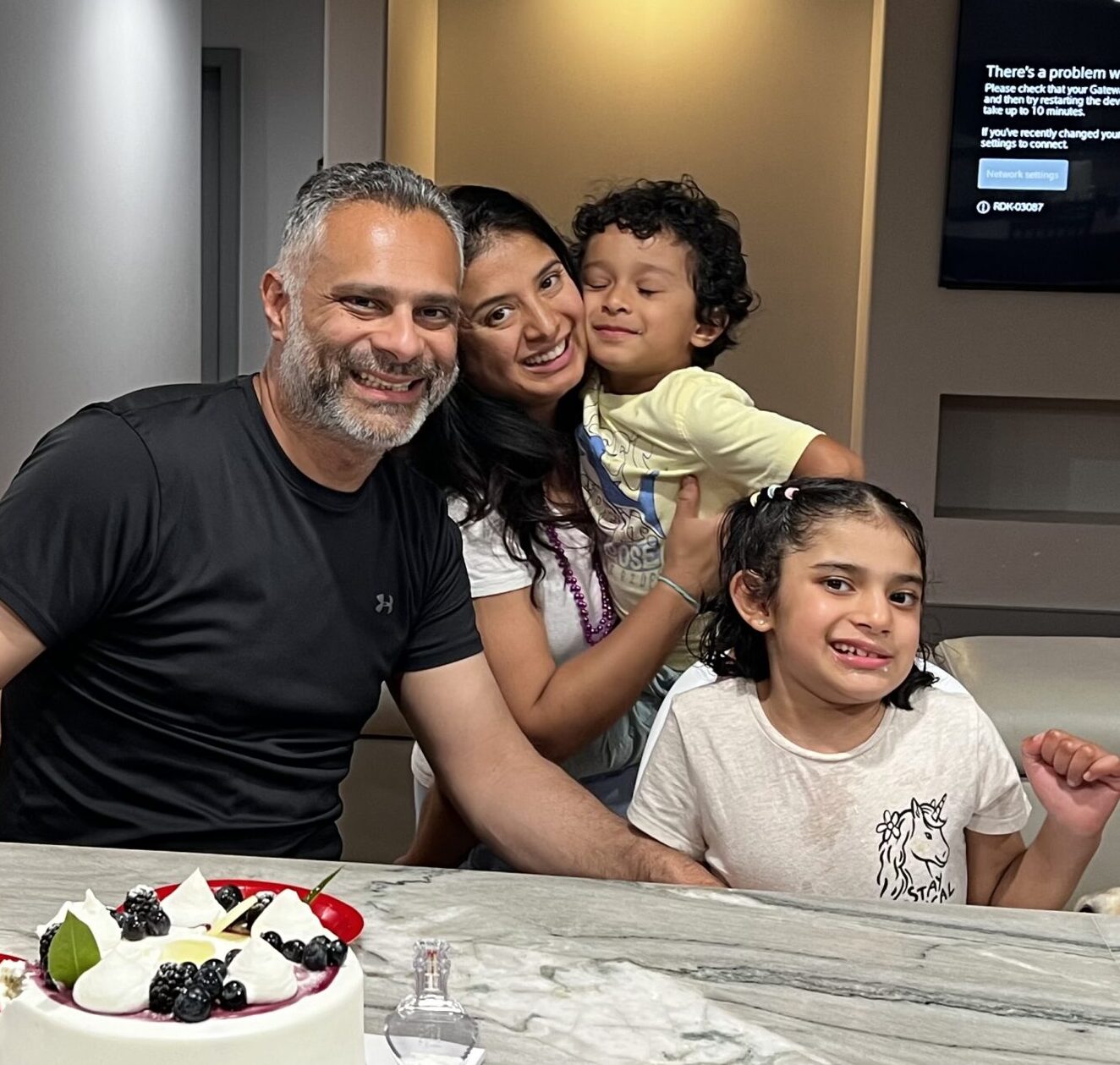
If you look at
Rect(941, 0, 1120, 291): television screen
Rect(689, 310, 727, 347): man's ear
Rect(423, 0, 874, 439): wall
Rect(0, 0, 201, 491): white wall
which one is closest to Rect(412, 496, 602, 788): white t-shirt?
Rect(689, 310, 727, 347): man's ear

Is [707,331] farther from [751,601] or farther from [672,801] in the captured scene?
[672,801]

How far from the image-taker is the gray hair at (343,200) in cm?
181

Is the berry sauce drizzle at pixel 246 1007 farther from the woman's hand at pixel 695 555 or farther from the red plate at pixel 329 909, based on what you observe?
the woman's hand at pixel 695 555

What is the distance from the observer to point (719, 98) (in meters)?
5.80

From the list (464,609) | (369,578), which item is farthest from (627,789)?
(369,578)

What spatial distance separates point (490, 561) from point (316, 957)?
Result: 1274 mm

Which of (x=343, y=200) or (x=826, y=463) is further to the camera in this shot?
(x=826, y=463)

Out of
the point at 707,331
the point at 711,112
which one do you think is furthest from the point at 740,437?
A: the point at 711,112

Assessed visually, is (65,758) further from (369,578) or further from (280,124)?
(280,124)

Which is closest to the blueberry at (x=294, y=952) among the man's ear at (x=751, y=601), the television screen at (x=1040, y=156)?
the man's ear at (x=751, y=601)

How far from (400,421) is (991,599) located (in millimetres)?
4001

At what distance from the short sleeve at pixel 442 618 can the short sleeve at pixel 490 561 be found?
0.21m

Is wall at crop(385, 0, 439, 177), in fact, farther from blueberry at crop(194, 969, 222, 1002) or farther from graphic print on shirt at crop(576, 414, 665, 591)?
blueberry at crop(194, 969, 222, 1002)

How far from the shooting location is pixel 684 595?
211 centimetres
